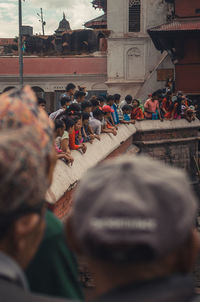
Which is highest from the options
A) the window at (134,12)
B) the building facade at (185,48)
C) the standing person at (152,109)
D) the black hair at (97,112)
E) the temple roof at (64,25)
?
the temple roof at (64,25)

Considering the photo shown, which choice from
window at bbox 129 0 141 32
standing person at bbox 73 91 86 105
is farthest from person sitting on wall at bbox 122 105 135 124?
window at bbox 129 0 141 32

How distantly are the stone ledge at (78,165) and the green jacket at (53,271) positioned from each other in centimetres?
102

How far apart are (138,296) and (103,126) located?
7107mm

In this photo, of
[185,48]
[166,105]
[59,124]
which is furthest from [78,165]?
[185,48]

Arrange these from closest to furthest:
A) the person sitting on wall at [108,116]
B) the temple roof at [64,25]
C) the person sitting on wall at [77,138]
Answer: the person sitting on wall at [77,138] < the person sitting on wall at [108,116] < the temple roof at [64,25]

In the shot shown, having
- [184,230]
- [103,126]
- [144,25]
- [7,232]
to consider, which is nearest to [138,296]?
[184,230]

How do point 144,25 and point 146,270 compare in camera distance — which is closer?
point 146,270

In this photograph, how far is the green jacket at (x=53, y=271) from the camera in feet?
4.78

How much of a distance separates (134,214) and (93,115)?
6838 mm

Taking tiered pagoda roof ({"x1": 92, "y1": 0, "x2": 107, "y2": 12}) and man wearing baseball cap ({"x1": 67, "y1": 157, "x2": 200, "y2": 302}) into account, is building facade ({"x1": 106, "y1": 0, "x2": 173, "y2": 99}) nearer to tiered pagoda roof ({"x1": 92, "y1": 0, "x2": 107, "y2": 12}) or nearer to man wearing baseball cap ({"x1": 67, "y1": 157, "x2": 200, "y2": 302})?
tiered pagoda roof ({"x1": 92, "y1": 0, "x2": 107, "y2": 12})

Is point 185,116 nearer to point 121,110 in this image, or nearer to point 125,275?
point 121,110

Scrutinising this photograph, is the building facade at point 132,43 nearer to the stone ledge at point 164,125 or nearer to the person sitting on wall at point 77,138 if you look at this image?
the stone ledge at point 164,125

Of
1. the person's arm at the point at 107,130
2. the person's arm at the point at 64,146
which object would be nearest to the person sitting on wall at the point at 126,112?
the person's arm at the point at 107,130

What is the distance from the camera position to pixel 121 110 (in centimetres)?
1037
